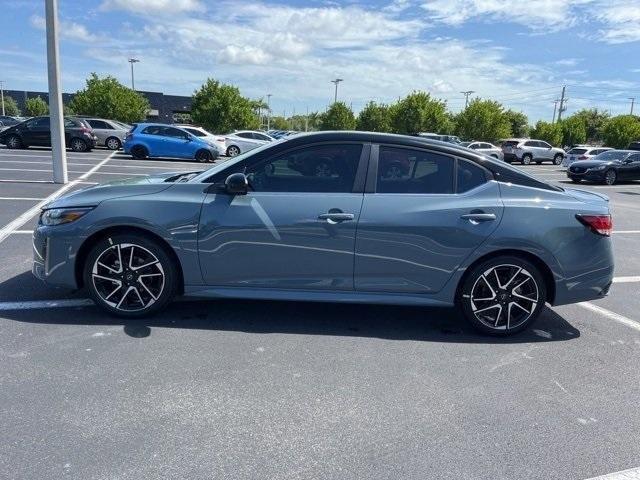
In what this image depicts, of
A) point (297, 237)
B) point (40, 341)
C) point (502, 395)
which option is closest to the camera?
point (502, 395)

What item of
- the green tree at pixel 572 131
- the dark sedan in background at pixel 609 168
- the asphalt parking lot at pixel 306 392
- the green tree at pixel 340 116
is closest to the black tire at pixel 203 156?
the dark sedan in background at pixel 609 168

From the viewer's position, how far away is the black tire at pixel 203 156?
22.3 meters

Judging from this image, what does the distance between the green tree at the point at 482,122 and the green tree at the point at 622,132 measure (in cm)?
897

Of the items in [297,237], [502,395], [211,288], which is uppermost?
[297,237]

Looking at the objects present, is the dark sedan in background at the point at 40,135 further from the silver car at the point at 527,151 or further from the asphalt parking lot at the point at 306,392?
the silver car at the point at 527,151

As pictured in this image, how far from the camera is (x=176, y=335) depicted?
3957 mm

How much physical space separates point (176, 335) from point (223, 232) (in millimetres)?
872

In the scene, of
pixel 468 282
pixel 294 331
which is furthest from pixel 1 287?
pixel 468 282

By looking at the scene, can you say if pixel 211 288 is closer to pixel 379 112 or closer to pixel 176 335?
pixel 176 335

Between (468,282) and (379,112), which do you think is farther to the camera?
(379,112)

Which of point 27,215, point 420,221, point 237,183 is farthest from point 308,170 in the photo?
point 27,215

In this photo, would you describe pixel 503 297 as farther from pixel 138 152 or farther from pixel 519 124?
pixel 519 124

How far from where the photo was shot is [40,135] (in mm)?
22422

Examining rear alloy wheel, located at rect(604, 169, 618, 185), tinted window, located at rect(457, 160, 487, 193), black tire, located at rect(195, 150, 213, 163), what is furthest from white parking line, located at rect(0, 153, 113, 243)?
rear alloy wheel, located at rect(604, 169, 618, 185)
